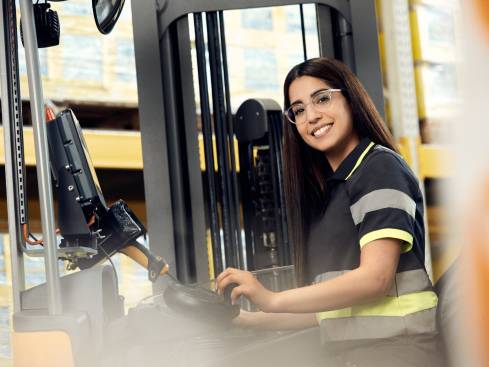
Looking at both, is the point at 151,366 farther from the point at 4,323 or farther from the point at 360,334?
the point at 4,323

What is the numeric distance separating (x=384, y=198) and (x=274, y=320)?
1.25ft

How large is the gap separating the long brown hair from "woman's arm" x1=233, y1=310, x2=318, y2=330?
0.11 m

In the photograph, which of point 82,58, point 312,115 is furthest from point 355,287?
point 82,58

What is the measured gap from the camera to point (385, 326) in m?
1.11

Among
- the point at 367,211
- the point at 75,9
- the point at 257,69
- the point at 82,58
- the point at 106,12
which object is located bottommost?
the point at 367,211

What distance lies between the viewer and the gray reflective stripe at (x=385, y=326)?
3.61ft

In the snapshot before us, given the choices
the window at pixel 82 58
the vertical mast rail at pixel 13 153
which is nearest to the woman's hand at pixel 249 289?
the vertical mast rail at pixel 13 153

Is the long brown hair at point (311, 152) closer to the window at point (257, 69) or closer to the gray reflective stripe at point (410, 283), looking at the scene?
the gray reflective stripe at point (410, 283)

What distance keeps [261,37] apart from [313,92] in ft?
11.2

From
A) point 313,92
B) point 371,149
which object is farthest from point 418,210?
point 313,92

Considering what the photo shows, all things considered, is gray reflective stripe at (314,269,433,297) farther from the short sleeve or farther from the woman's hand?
the woman's hand

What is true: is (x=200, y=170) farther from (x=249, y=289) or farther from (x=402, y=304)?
(x=402, y=304)

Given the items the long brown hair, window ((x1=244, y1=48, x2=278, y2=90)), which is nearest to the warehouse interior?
the long brown hair

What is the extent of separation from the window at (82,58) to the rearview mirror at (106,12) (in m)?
3.35
